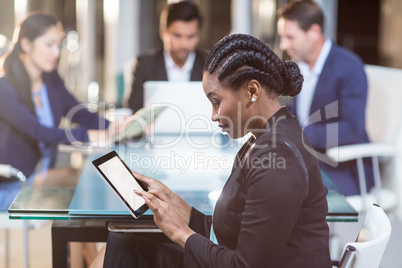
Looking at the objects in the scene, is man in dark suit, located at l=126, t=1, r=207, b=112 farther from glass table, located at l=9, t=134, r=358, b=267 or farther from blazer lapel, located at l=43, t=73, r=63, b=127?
glass table, located at l=9, t=134, r=358, b=267

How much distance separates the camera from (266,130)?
131cm

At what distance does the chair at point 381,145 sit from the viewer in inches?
94.0

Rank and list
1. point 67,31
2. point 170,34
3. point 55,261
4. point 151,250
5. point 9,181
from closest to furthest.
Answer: point 151,250
point 55,261
point 9,181
point 170,34
point 67,31

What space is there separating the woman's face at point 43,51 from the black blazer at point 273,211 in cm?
168

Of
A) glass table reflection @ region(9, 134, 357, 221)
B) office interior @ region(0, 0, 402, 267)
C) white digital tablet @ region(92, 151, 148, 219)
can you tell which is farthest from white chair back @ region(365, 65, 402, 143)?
office interior @ region(0, 0, 402, 267)

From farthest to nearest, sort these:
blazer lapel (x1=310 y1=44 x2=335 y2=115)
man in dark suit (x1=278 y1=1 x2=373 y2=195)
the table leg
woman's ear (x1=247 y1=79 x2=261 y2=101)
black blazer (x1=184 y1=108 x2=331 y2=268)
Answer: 1. blazer lapel (x1=310 y1=44 x2=335 y2=115)
2. man in dark suit (x1=278 y1=1 x2=373 y2=195)
3. the table leg
4. woman's ear (x1=247 y1=79 x2=261 y2=101)
5. black blazer (x1=184 y1=108 x2=331 y2=268)

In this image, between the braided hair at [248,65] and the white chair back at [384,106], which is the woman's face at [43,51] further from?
the white chair back at [384,106]

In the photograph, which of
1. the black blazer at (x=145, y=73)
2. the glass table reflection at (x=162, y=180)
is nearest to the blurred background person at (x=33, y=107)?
the glass table reflection at (x=162, y=180)

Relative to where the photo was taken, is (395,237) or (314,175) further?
(395,237)

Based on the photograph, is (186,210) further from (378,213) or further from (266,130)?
(378,213)

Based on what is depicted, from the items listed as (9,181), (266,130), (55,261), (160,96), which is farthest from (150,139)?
(266,130)

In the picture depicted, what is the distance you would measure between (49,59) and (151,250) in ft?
5.08

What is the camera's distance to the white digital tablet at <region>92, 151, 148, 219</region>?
1416 millimetres

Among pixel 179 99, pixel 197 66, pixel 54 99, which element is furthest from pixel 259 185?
pixel 197 66
